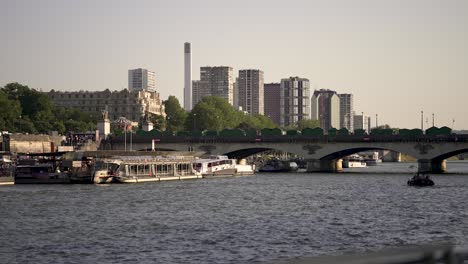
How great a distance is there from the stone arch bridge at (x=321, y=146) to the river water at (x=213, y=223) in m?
61.5

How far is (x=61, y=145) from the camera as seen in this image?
18238 centimetres

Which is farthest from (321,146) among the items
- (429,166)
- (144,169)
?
(144,169)

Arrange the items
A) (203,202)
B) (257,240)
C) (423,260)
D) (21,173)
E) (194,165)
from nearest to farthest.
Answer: (423,260)
(257,240)
(203,202)
(21,173)
(194,165)

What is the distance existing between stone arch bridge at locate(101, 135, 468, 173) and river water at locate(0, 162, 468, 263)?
61487 mm

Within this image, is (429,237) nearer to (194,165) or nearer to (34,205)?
(34,205)

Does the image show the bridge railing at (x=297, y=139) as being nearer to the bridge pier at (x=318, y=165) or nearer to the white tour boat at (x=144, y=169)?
the bridge pier at (x=318, y=165)

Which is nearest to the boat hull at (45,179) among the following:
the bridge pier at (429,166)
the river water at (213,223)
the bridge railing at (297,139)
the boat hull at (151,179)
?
the boat hull at (151,179)

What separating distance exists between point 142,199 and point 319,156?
303ft

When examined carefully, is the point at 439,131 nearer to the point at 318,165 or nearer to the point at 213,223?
the point at 318,165

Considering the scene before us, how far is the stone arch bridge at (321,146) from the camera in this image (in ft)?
536

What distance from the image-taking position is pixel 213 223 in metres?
60.8

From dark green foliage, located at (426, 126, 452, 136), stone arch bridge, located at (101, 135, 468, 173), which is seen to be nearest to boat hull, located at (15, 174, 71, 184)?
stone arch bridge, located at (101, 135, 468, 173)

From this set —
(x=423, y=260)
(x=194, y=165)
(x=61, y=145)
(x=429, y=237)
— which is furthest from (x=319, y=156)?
(x=423, y=260)

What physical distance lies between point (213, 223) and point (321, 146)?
113615 mm
